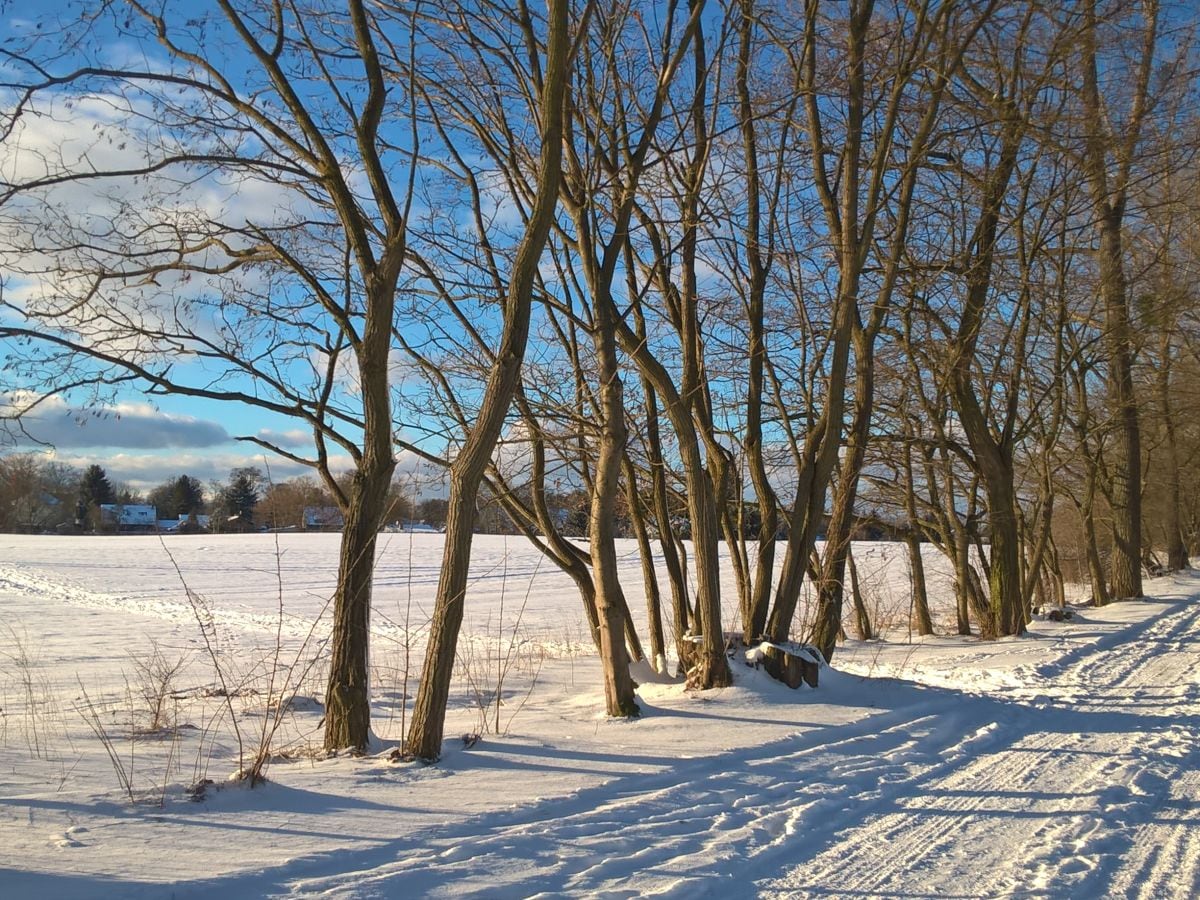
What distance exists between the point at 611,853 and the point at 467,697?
6.58 meters

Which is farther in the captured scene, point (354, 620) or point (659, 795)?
point (354, 620)

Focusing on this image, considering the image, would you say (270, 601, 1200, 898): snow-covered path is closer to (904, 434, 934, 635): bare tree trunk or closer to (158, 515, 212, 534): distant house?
(158, 515, 212, 534): distant house

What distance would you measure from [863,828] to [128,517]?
365ft

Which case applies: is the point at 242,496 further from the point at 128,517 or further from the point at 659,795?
the point at 128,517

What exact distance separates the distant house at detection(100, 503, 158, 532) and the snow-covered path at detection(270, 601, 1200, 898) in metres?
81.8

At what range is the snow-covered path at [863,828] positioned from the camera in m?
3.59

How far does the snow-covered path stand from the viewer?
3592 millimetres

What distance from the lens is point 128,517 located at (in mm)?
100750

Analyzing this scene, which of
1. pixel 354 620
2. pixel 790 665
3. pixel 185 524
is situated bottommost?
pixel 790 665

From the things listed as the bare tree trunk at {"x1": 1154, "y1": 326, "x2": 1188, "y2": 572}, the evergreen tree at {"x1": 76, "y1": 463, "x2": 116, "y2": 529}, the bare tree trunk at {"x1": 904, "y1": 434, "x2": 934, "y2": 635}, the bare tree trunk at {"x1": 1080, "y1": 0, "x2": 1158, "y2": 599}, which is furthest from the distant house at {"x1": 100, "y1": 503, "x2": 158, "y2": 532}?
the bare tree trunk at {"x1": 1080, "y1": 0, "x2": 1158, "y2": 599}

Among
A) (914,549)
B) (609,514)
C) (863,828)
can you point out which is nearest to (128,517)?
(914,549)

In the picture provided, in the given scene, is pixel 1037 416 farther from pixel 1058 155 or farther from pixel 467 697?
pixel 467 697

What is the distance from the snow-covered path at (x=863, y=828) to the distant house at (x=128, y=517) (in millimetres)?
81820

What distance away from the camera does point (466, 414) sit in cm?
887
